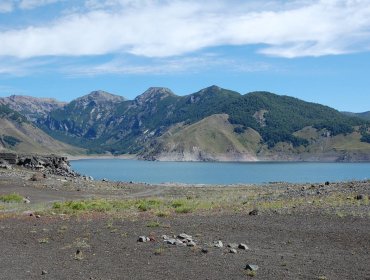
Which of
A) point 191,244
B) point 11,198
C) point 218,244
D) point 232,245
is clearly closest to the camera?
point 232,245

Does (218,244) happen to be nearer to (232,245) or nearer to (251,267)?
(232,245)

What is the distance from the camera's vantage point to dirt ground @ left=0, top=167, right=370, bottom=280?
1662cm

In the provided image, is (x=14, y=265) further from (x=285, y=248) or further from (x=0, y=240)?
(x=285, y=248)

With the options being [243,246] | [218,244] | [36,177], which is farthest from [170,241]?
[36,177]

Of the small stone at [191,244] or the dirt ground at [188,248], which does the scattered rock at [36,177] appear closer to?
the dirt ground at [188,248]

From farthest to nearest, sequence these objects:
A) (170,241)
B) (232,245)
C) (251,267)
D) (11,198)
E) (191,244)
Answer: (11,198), (170,241), (191,244), (232,245), (251,267)

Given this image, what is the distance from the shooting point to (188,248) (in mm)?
20203

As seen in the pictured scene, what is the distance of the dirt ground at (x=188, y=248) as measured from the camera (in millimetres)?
16625

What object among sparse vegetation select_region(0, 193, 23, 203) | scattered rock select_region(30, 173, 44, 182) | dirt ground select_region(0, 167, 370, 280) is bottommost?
sparse vegetation select_region(0, 193, 23, 203)

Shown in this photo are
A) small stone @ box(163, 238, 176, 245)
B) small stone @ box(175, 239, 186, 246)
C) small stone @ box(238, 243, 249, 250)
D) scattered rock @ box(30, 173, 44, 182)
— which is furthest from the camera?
scattered rock @ box(30, 173, 44, 182)

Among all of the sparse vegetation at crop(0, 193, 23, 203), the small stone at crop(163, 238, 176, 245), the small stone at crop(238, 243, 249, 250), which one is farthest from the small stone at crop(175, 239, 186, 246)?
the sparse vegetation at crop(0, 193, 23, 203)

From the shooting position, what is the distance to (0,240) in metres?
23.5

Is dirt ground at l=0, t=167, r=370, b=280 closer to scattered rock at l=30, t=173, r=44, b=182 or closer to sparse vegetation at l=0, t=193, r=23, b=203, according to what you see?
sparse vegetation at l=0, t=193, r=23, b=203

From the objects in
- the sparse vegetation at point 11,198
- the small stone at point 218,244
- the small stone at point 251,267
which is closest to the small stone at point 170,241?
the small stone at point 218,244
